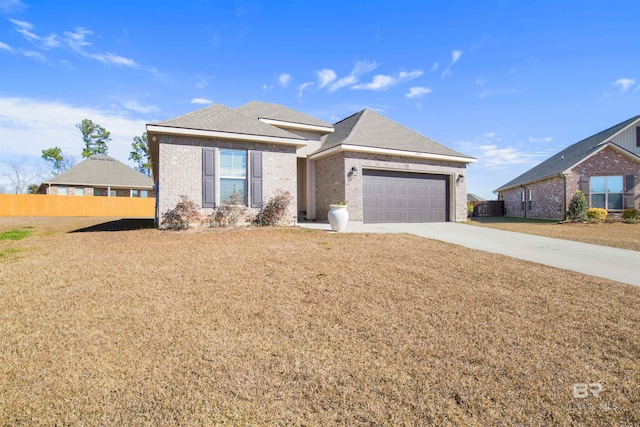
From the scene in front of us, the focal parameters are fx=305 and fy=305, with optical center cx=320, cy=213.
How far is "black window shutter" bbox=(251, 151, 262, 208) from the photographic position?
1102 centimetres

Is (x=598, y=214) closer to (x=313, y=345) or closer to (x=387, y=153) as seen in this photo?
(x=387, y=153)

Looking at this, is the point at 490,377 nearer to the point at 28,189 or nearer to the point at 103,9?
the point at 103,9

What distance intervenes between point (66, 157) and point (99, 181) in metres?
19.6

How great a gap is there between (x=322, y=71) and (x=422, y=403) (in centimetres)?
1466

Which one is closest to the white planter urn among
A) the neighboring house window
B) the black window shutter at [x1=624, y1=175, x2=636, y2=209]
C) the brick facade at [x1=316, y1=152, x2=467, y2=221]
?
the brick facade at [x1=316, y1=152, x2=467, y2=221]

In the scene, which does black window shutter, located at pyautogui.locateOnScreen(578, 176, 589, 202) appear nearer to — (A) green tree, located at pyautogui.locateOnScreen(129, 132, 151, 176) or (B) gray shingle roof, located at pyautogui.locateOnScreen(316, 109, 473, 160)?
(B) gray shingle roof, located at pyautogui.locateOnScreen(316, 109, 473, 160)

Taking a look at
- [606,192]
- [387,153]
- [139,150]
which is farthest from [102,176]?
[606,192]

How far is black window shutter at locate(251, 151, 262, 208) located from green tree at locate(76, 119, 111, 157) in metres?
43.6

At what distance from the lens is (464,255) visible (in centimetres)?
664

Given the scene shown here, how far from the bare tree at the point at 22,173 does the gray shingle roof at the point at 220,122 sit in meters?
41.9

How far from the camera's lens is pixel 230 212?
35.3 ft

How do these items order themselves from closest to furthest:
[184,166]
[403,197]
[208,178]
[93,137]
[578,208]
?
1. [184,166]
2. [208,178]
3. [403,197]
4. [578,208]
5. [93,137]

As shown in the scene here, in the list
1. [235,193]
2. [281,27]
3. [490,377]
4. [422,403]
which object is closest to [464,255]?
[490,377]

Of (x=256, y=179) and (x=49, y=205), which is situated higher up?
(x=256, y=179)
